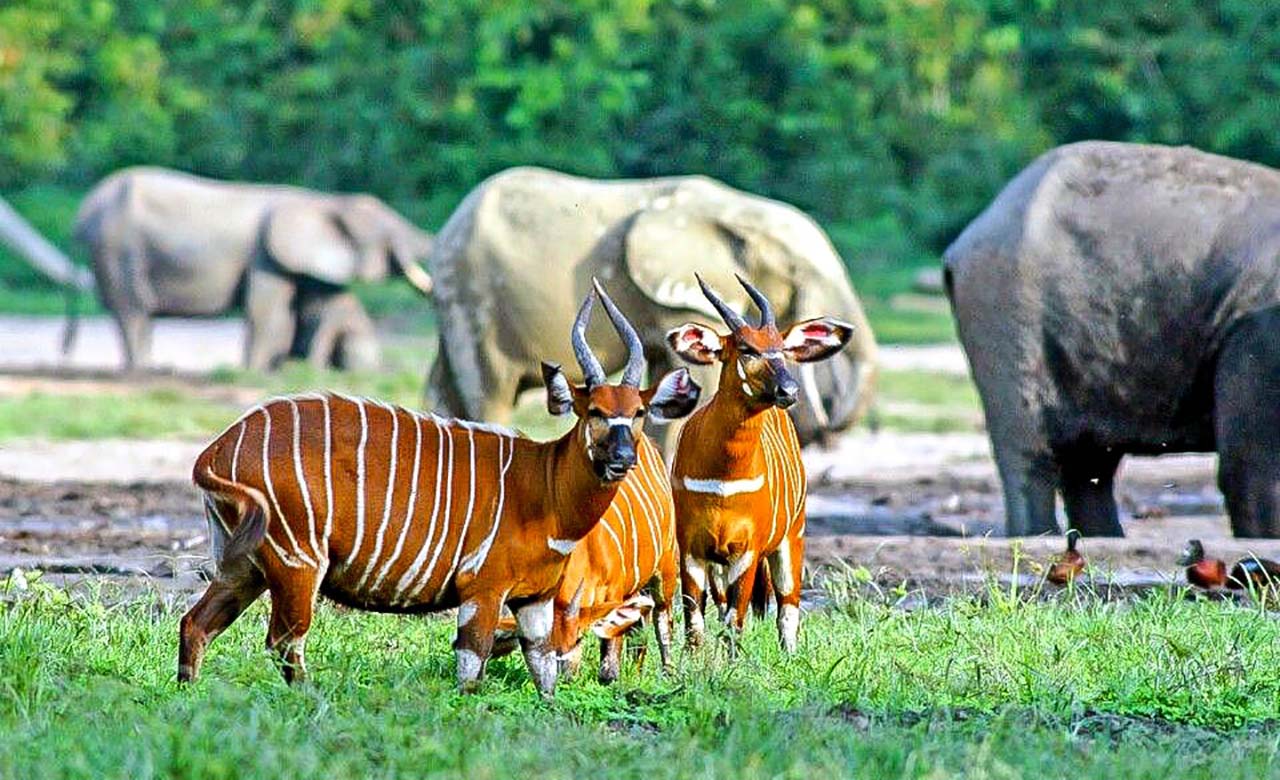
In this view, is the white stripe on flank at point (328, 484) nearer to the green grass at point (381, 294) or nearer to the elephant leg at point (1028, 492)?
the elephant leg at point (1028, 492)

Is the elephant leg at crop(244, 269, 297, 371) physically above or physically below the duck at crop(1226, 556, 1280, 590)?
below

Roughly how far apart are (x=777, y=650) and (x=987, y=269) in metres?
4.63

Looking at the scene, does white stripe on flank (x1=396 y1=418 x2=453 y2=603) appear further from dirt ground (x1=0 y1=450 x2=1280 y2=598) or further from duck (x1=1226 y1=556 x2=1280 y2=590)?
duck (x1=1226 y1=556 x2=1280 y2=590)

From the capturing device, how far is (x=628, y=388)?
7062mm

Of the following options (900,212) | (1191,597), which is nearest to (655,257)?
(1191,597)

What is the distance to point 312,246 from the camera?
2530 centimetres

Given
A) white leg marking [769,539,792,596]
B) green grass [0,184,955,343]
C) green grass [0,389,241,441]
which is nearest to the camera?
white leg marking [769,539,792,596]

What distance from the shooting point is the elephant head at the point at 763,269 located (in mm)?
13781

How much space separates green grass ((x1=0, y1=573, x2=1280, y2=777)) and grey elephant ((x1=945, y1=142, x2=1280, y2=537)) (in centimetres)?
299

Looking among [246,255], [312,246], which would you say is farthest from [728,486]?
[246,255]

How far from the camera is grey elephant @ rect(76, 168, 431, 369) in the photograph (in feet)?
82.7

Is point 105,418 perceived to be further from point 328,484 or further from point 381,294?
point 381,294

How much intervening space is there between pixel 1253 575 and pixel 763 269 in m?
4.73

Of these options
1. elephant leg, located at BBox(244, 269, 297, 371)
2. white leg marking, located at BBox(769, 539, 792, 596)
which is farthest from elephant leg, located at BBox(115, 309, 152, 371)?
white leg marking, located at BBox(769, 539, 792, 596)
